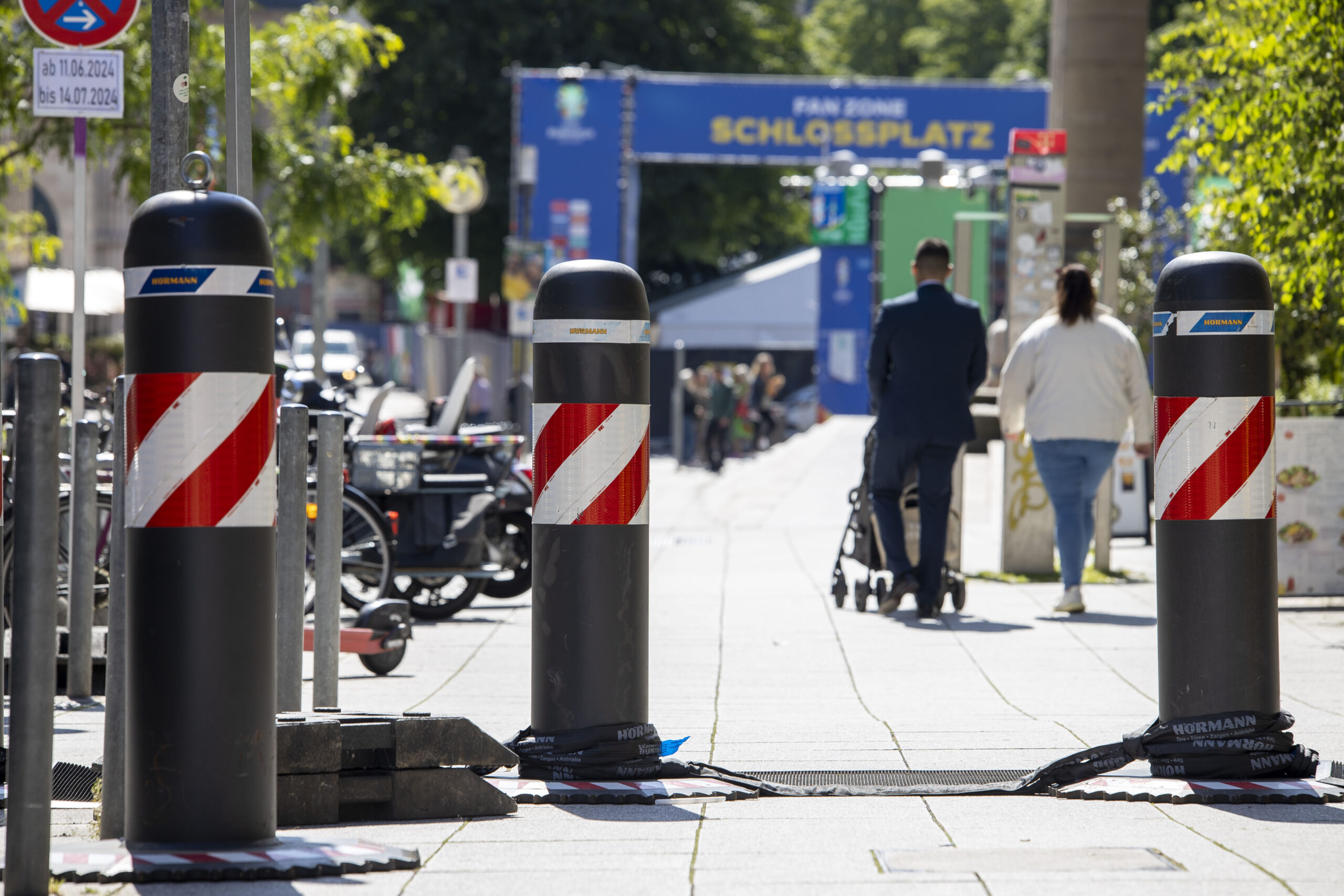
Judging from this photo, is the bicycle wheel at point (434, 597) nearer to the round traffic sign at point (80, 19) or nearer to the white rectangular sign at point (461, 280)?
the round traffic sign at point (80, 19)

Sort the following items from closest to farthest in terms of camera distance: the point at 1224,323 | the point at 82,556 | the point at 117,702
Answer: the point at 117,702
the point at 1224,323
the point at 82,556

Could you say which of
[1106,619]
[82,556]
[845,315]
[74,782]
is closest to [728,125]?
[845,315]

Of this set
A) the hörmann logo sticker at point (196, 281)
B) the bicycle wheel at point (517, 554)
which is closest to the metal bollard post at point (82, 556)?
the hörmann logo sticker at point (196, 281)

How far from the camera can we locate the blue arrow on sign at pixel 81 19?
8.40 m

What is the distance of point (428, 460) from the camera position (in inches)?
386

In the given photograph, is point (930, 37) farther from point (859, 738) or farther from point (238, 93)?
point (859, 738)

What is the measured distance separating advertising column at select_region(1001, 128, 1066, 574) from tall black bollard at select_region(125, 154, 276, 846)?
787cm

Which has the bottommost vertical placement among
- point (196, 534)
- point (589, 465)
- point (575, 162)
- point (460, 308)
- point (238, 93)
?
point (196, 534)

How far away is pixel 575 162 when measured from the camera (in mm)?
32094

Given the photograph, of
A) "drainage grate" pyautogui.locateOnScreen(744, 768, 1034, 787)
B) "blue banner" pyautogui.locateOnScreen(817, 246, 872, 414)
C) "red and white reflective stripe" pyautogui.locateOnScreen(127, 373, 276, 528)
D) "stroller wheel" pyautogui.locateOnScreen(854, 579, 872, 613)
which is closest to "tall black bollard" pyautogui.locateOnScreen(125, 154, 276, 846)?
"red and white reflective stripe" pyautogui.locateOnScreen(127, 373, 276, 528)

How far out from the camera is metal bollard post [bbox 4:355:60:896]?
11.8ft

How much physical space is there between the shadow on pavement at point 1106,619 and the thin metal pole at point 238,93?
495 cm

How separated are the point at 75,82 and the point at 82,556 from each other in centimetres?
315

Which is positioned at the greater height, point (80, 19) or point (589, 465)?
point (80, 19)
